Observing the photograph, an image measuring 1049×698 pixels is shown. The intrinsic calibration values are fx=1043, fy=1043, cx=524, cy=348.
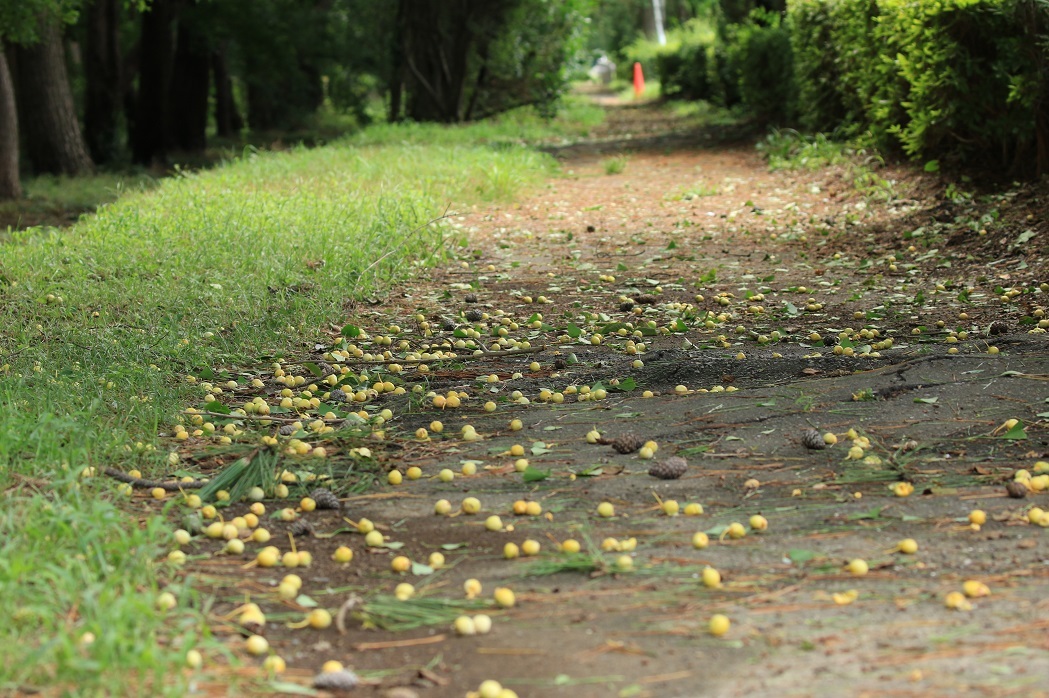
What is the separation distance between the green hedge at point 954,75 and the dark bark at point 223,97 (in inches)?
557

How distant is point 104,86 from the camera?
685 inches

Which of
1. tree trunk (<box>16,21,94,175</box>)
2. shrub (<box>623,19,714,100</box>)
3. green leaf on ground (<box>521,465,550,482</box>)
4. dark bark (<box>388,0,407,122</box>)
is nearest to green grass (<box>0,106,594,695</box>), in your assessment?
green leaf on ground (<box>521,465,550,482</box>)

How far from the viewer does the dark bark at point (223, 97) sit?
2123 centimetres

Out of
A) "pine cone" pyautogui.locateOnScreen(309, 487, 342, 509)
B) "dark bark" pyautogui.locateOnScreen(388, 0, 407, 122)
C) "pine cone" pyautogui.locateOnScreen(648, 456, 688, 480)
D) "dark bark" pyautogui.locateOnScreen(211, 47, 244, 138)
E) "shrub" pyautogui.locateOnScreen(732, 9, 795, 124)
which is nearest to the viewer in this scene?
"pine cone" pyautogui.locateOnScreen(309, 487, 342, 509)

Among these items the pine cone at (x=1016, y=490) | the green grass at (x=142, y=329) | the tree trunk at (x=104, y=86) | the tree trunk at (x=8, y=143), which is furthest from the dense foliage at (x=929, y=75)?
the tree trunk at (x=104, y=86)

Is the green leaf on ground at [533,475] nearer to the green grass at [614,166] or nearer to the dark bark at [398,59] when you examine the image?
the green grass at [614,166]

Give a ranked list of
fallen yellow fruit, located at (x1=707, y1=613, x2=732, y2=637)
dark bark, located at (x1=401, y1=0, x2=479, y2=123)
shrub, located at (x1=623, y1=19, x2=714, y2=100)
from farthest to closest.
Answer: shrub, located at (x1=623, y1=19, x2=714, y2=100) → dark bark, located at (x1=401, y1=0, x2=479, y2=123) → fallen yellow fruit, located at (x1=707, y1=613, x2=732, y2=637)

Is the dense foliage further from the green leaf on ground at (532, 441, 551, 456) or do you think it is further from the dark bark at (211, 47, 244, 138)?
the dark bark at (211, 47, 244, 138)

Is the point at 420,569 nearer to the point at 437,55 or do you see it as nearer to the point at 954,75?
the point at 954,75

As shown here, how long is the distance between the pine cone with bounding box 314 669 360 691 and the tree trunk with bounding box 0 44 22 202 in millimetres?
10177

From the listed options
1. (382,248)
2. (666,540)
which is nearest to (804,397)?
(666,540)

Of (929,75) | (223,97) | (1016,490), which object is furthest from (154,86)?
(1016,490)

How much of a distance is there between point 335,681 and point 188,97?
58.3ft

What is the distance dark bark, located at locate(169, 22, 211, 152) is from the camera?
1823cm
